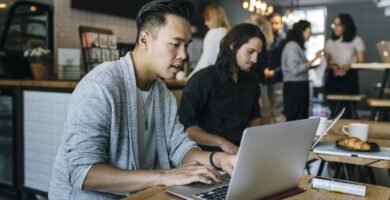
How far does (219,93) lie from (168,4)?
0.91 meters

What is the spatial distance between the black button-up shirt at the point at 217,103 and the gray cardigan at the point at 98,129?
84 cm

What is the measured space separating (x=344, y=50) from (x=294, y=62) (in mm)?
692

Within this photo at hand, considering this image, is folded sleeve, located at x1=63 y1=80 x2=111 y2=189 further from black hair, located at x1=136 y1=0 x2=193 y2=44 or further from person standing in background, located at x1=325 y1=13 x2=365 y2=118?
person standing in background, located at x1=325 y1=13 x2=365 y2=118

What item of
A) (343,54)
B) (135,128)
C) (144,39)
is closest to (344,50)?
(343,54)

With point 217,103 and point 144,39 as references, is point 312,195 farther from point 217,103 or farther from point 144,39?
point 217,103

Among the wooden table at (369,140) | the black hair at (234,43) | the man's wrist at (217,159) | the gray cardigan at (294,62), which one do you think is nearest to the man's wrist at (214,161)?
the man's wrist at (217,159)

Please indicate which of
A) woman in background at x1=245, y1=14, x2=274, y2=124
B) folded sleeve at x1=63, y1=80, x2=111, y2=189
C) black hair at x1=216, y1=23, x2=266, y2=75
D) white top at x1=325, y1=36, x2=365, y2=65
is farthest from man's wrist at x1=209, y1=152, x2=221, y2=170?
white top at x1=325, y1=36, x2=365, y2=65

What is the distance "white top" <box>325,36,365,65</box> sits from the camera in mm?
4984

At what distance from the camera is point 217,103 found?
2285 mm

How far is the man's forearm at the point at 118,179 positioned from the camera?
3.89 ft

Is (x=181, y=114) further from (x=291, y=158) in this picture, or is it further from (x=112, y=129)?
(x=291, y=158)

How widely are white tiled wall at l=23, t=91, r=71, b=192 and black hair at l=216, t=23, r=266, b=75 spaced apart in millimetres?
1210

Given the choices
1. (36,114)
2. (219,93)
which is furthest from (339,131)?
(36,114)

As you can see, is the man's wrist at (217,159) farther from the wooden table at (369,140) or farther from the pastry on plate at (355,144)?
the pastry on plate at (355,144)
